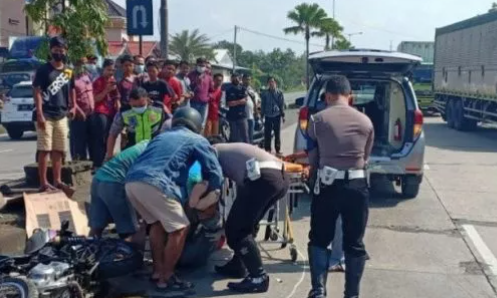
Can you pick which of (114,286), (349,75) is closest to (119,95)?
(349,75)

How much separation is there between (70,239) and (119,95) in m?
4.71

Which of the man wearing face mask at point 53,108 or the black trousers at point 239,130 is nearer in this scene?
the man wearing face mask at point 53,108

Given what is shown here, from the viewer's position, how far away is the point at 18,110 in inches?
845

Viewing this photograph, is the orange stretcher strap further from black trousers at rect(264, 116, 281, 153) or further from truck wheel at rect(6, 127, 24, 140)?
truck wheel at rect(6, 127, 24, 140)

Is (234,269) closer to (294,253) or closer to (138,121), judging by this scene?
(294,253)

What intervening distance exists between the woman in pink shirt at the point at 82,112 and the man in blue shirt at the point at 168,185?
413 centimetres

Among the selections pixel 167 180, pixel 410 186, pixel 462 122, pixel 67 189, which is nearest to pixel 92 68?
pixel 67 189

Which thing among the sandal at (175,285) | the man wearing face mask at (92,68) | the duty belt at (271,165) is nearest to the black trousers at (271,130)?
the man wearing face mask at (92,68)

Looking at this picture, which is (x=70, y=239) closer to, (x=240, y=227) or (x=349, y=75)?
(x=240, y=227)

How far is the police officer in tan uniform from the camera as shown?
602 cm

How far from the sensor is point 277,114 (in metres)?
17.3

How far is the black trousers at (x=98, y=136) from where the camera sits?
1080 cm

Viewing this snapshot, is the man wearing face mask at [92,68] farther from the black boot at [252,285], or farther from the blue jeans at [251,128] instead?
the black boot at [252,285]

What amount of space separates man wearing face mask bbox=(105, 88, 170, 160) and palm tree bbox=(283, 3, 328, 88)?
40723mm
